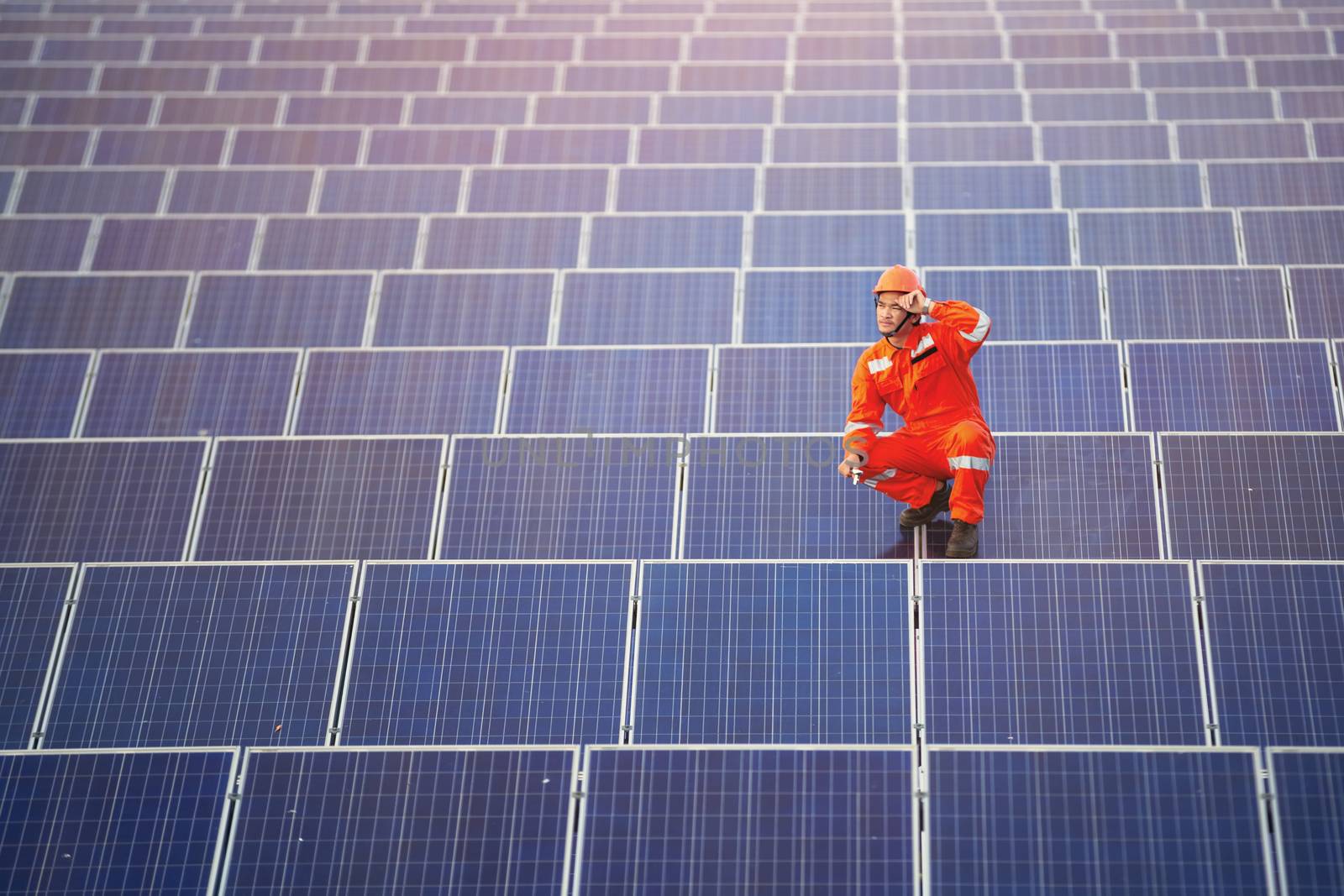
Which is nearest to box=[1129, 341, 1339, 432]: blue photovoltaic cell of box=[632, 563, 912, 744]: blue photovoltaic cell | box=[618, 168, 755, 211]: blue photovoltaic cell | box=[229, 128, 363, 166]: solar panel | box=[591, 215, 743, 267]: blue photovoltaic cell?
box=[632, 563, 912, 744]: blue photovoltaic cell

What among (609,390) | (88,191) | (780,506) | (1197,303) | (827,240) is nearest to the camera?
(780,506)

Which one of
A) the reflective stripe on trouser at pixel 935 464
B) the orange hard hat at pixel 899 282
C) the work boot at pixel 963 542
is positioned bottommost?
the work boot at pixel 963 542

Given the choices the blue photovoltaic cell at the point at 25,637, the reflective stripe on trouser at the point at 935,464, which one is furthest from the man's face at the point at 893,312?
the blue photovoltaic cell at the point at 25,637

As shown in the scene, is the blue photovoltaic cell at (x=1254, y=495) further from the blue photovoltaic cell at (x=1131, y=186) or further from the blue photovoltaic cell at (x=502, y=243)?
the blue photovoltaic cell at (x=502, y=243)

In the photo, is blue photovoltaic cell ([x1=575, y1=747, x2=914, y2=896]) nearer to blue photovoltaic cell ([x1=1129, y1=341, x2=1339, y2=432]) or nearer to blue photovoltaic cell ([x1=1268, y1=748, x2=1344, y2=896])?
blue photovoltaic cell ([x1=1268, y1=748, x2=1344, y2=896])

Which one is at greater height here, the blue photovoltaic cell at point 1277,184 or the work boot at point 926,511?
the blue photovoltaic cell at point 1277,184

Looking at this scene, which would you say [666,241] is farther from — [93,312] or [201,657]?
[201,657]

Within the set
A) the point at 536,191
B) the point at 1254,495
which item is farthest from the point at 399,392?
the point at 1254,495

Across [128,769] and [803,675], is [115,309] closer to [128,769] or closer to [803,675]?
[128,769]
